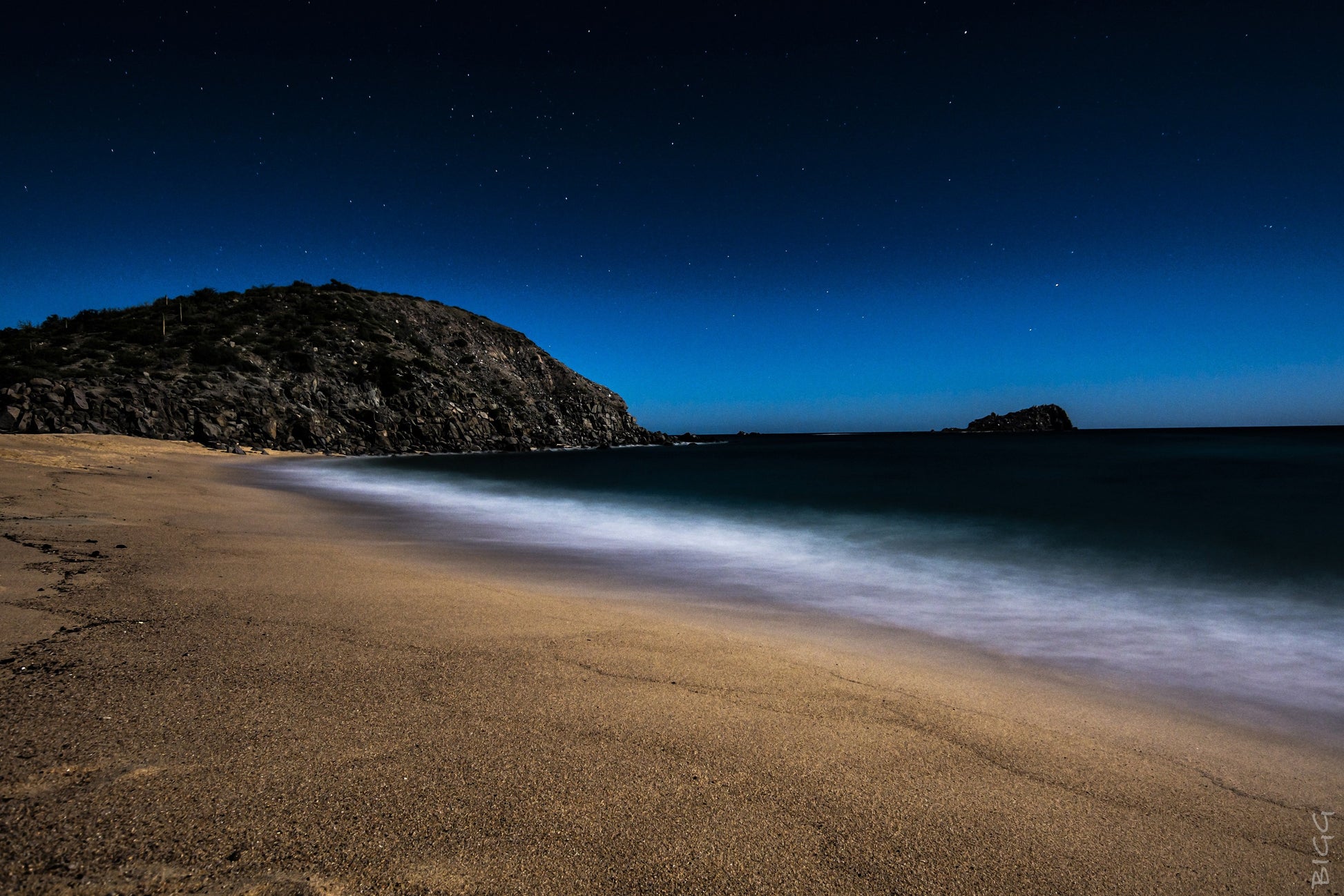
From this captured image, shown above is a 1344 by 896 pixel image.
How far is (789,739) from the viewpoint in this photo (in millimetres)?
2570

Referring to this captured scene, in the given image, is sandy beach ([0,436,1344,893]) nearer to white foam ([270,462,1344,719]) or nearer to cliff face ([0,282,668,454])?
white foam ([270,462,1344,719])

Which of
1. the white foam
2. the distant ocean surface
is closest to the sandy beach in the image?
the white foam

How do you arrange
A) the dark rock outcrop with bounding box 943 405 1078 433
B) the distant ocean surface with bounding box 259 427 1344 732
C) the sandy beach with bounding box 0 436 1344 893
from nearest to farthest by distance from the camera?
the sandy beach with bounding box 0 436 1344 893 < the distant ocean surface with bounding box 259 427 1344 732 < the dark rock outcrop with bounding box 943 405 1078 433

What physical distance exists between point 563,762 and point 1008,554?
958 centimetres

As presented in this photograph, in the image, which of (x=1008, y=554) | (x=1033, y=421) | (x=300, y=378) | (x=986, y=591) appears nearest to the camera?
(x=986, y=591)

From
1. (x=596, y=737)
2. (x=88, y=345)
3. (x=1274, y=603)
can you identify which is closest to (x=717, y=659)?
(x=596, y=737)

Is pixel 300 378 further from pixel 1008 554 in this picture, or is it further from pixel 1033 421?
pixel 1033 421

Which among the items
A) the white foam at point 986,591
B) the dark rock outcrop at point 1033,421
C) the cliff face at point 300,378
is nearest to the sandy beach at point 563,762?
the white foam at point 986,591

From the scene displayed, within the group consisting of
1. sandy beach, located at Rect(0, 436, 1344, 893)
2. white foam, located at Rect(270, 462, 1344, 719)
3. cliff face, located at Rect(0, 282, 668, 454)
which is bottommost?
white foam, located at Rect(270, 462, 1344, 719)

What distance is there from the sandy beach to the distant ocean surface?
1.43 m

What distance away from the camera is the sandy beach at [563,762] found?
1.66 meters

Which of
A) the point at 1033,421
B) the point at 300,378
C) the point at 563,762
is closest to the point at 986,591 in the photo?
the point at 563,762

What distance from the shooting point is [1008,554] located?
9648 mm

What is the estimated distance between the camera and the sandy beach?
5.43ft
